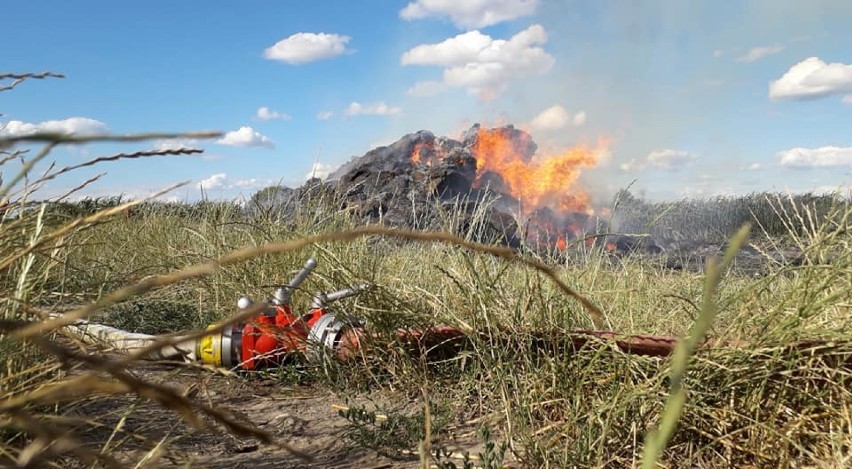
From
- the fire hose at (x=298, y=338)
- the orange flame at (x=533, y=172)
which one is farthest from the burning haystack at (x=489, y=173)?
the fire hose at (x=298, y=338)

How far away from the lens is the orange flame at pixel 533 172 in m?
14.1

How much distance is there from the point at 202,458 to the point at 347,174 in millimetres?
11286

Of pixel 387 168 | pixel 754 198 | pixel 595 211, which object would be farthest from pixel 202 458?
pixel 754 198

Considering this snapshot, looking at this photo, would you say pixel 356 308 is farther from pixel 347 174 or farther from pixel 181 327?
pixel 347 174

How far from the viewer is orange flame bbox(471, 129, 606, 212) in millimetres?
14125

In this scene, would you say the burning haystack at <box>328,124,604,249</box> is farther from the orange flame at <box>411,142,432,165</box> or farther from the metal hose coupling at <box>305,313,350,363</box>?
the metal hose coupling at <box>305,313,350,363</box>

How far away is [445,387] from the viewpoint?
2.47 metres

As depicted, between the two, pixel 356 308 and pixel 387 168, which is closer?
pixel 356 308

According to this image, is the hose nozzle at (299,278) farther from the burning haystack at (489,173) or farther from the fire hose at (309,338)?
the burning haystack at (489,173)

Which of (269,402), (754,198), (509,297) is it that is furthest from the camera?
(754,198)

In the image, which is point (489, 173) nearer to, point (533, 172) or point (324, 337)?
point (533, 172)

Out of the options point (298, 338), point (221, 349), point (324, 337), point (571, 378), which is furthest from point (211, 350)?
point (571, 378)

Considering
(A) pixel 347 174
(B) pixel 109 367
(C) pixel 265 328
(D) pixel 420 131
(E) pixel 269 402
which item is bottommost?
(E) pixel 269 402

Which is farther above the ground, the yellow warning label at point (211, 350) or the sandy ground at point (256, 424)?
the yellow warning label at point (211, 350)
